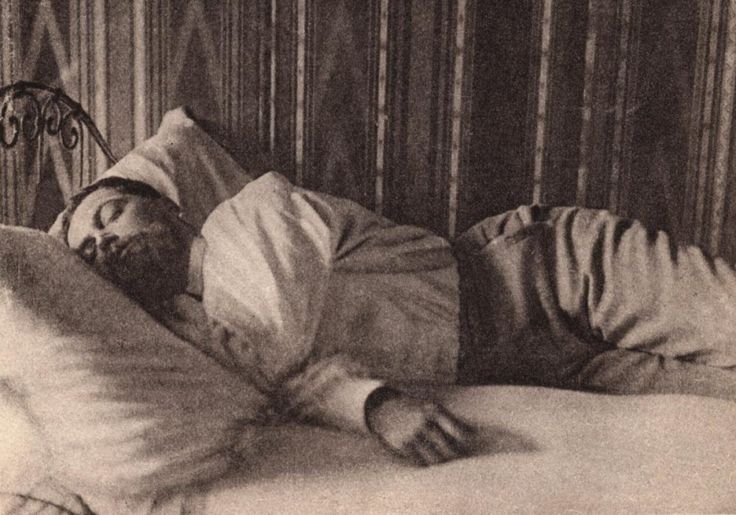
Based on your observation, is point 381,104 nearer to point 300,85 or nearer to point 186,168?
point 300,85

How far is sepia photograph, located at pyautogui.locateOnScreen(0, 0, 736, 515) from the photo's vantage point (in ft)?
4.01

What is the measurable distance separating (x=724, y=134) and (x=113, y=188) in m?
1.02

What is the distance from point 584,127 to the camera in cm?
154

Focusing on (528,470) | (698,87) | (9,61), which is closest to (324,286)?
(528,470)

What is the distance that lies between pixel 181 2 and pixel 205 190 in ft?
1.07

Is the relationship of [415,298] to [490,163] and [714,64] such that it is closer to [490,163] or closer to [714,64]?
[490,163]

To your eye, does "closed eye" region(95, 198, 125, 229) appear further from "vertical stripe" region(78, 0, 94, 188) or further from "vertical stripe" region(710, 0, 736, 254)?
"vertical stripe" region(710, 0, 736, 254)

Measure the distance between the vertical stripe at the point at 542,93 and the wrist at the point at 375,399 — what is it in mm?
470

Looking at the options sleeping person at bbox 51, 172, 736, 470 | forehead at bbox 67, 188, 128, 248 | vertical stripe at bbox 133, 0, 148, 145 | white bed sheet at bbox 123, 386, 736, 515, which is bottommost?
white bed sheet at bbox 123, 386, 736, 515

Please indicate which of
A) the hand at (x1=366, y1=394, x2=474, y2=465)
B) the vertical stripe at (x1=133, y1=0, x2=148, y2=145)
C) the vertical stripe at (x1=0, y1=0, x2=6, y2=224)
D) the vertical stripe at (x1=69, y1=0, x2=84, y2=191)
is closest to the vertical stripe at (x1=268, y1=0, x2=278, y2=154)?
the vertical stripe at (x1=133, y1=0, x2=148, y2=145)

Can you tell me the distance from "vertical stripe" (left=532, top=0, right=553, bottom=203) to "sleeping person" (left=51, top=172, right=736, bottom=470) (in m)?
0.08

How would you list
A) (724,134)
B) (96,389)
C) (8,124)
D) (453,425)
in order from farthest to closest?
1. (724,134)
2. (8,124)
3. (453,425)
4. (96,389)

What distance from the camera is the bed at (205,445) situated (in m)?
1.20

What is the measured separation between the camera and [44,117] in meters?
1.43
